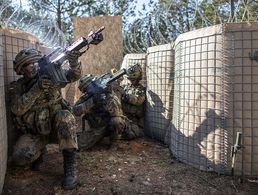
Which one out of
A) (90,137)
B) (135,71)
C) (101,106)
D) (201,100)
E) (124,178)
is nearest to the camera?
(124,178)

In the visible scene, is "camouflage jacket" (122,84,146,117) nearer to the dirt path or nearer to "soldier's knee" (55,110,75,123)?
the dirt path

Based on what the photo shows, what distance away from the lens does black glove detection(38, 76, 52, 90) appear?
3.63m

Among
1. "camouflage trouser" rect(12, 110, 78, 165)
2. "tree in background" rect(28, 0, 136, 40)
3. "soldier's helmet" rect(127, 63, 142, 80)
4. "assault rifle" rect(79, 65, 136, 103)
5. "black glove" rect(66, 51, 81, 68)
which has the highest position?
"tree in background" rect(28, 0, 136, 40)

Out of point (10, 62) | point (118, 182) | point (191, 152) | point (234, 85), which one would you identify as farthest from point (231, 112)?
point (10, 62)

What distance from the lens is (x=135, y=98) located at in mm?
5930

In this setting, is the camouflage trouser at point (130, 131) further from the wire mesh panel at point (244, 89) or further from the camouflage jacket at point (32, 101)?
the wire mesh panel at point (244, 89)

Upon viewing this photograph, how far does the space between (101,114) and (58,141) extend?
1.60 meters

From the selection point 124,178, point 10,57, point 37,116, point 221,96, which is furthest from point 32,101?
point 221,96

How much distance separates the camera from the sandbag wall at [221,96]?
12.3 ft

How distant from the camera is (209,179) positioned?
12.6 feet

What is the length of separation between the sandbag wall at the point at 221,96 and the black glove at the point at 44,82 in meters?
1.75

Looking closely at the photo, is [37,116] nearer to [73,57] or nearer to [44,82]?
[44,82]

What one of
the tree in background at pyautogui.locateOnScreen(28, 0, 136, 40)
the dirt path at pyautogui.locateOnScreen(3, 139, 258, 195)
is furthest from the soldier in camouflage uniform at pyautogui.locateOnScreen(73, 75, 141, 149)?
the tree in background at pyautogui.locateOnScreen(28, 0, 136, 40)

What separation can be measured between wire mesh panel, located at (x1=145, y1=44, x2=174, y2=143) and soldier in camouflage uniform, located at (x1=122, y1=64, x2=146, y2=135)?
5.7 inches
